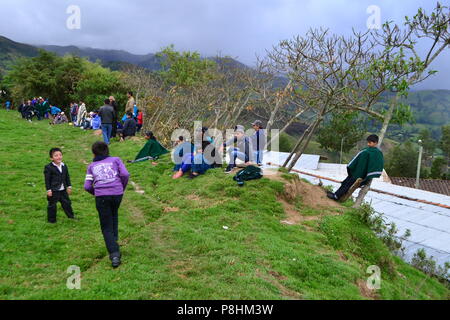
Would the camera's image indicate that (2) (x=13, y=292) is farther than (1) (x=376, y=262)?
No

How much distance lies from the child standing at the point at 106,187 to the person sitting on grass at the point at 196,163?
6015mm

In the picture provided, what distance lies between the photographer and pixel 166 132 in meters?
29.1

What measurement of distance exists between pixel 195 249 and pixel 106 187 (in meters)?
2.29

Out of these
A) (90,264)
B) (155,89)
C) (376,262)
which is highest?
(155,89)

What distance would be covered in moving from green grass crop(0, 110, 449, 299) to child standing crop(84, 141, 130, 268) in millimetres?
524

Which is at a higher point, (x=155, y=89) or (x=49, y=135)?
(x=155, y=89)

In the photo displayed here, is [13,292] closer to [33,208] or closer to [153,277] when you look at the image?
[153,277]

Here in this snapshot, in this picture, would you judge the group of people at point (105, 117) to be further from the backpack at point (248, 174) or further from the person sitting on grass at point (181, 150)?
the backpack at point (248, 174)

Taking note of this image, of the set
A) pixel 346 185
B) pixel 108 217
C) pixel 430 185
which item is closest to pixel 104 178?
pixel 108 217

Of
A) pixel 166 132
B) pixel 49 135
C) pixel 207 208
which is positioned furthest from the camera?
pixel 166 132

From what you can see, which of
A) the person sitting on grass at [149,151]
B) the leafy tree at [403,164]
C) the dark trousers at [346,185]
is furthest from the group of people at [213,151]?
the leafy tree at [403,164]

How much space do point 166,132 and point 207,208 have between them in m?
20.6
